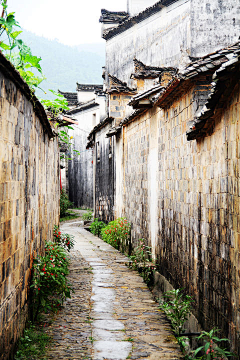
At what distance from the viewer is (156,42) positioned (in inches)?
706

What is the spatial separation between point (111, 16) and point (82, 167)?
10305 millimetres

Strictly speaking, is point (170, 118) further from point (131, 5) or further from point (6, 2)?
point (131, 5)

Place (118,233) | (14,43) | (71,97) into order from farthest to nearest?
1. (71,97)
2. (118,233)
3. (14,43)

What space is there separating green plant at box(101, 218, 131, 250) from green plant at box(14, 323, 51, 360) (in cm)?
625

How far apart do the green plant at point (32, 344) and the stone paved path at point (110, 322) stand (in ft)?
0.42

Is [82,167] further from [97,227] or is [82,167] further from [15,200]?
[15,200]

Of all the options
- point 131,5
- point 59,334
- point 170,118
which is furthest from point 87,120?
point 59,334

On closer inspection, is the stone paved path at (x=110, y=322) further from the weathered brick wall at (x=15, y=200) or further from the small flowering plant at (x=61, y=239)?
the weathered brick wall at (x=15, y=200)

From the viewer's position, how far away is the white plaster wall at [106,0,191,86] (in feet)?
52.3

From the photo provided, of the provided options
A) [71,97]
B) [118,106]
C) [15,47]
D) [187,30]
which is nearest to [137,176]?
[118,106]

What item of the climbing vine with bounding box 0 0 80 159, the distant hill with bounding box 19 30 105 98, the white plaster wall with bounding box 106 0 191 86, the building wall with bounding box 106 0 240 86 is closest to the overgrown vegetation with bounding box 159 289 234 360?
the climbing vine with bounding box 0 0 80 159

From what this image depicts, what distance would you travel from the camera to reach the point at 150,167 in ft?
29.9

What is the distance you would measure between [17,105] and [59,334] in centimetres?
297

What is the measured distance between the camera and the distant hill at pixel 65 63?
96406 mm
